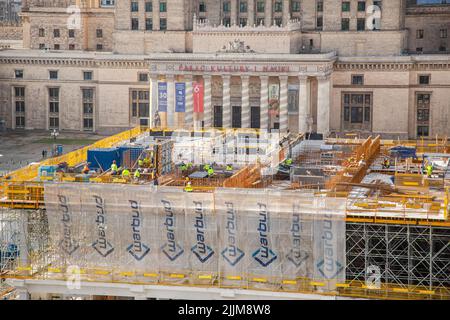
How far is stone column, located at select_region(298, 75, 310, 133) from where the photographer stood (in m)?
141

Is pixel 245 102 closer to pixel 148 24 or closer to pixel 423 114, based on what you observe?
pixel 148 24

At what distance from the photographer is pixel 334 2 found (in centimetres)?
14862

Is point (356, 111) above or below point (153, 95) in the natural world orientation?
below

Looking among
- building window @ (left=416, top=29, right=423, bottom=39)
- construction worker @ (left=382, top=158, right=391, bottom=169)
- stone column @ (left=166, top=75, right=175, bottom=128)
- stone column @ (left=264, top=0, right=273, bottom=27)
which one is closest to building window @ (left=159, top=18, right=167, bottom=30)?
stone column @ (left=166, top=75, right=175, bottom=128)

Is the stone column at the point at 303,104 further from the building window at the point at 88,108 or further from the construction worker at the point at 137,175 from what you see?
the construction worker at the point at 137,175

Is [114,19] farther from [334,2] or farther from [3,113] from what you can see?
[334,2]

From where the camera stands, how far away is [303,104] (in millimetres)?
141500

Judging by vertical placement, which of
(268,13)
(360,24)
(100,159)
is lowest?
(100,159)

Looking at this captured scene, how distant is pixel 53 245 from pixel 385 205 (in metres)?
21.0

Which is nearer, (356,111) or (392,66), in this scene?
(392,66)

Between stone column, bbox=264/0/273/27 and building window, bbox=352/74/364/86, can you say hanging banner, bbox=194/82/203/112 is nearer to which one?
stone column, bbox=264/0/273/27

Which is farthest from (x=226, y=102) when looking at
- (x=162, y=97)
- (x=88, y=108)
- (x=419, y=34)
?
(x=419, y=34)

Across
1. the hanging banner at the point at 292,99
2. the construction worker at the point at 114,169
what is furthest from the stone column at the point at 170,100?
the construction worker at the point at 114,169

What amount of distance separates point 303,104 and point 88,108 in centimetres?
3260
